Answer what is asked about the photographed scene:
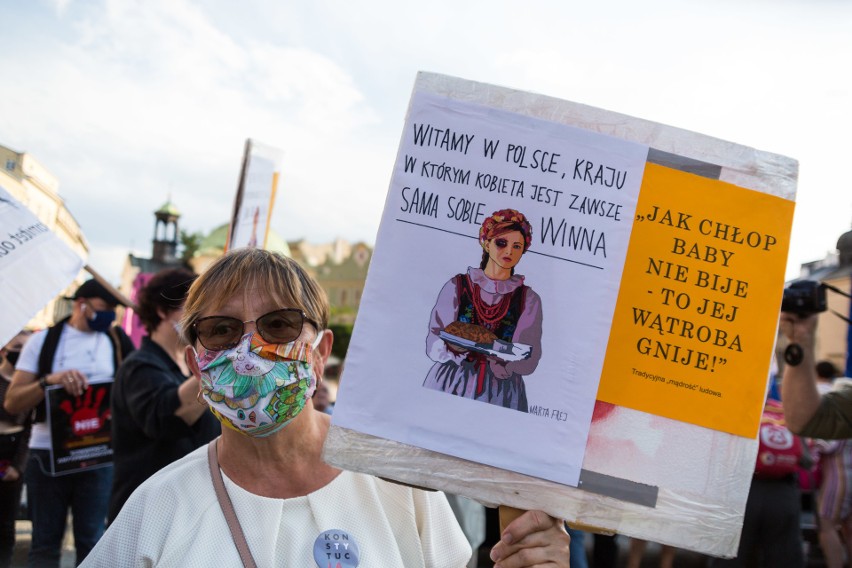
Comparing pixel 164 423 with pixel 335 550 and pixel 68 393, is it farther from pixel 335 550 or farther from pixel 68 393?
pixel 335 550

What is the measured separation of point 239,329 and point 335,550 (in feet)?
2.27

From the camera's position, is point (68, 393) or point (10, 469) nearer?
point (68, 393)

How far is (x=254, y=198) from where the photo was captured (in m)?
4.90

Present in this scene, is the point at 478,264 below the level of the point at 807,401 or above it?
above

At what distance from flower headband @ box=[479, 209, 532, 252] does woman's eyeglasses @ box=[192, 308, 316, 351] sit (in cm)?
79

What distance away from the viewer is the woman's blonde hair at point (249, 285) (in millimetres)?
2398

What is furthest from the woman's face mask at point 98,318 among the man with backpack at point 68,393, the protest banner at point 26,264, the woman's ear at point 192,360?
the woman's ear at point 192,360

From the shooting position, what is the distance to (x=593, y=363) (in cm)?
181

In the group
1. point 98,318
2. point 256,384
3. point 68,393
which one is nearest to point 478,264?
point 256,384

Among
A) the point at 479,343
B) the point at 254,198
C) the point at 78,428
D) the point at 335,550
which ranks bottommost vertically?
the point at 78,428

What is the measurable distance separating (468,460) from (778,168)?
3.13 feet

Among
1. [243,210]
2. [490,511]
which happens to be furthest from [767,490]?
[243,210]

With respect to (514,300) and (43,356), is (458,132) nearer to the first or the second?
(514,300)

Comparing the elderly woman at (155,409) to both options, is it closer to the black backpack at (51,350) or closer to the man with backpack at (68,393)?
the man with backpack at (68,393)
